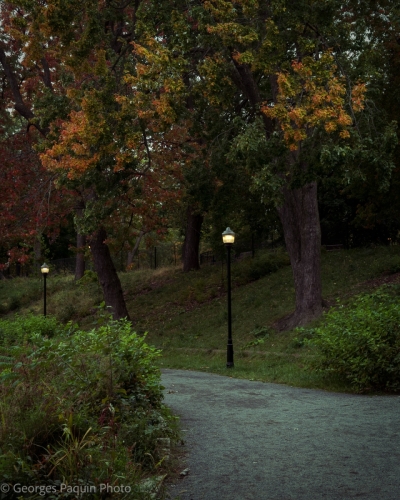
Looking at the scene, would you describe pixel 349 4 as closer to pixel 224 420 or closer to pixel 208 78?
pixel 208 78

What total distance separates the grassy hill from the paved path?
2.42 m

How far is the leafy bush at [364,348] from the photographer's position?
1166 centimetres

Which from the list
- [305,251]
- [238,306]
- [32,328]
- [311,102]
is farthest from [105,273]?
[311,102]

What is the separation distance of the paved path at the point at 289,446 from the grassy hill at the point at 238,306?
2.42m

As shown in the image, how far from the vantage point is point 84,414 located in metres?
6.14

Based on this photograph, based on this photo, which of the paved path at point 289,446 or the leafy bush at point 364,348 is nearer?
the paved path at point 289,446

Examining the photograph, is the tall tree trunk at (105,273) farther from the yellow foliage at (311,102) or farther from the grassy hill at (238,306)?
the yellow foliage at (311,102)

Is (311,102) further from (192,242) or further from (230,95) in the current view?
(192,242)

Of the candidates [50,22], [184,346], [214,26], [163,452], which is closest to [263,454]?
[163,452]

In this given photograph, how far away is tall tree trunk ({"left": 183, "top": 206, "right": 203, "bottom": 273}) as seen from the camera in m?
33.8

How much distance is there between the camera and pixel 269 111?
15.9 metres

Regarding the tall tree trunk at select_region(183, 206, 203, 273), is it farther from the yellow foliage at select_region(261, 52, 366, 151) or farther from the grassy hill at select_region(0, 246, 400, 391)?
the yellow foliage at select_region(261, 52, 366, 151)

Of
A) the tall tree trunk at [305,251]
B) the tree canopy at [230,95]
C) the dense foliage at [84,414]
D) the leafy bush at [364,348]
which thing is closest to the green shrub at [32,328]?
the dense foliage at [84,414]

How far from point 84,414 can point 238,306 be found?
63.1 feet
